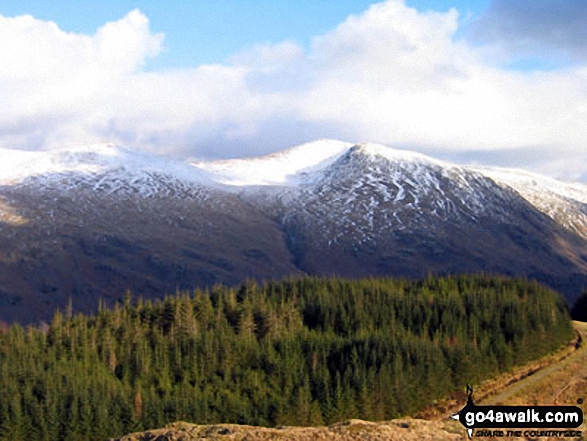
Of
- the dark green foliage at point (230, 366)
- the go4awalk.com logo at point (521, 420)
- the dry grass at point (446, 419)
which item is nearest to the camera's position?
the dry grass at point (446, 419)

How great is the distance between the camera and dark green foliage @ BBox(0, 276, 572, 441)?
136875 millimetres

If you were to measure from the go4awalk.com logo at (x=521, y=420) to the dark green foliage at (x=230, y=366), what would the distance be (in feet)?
212

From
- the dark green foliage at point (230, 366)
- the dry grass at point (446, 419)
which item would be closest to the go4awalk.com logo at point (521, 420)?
the dry grass at point (446, 419)

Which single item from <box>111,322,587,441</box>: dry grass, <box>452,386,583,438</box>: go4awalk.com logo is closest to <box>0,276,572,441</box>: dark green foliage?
<box>111,322,587,441</box>: dry grass

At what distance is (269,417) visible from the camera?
5531 inches

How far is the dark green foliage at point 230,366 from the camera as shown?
13688 cm

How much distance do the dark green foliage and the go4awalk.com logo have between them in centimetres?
6456

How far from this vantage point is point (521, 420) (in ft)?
259

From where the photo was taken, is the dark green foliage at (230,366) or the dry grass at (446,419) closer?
the dry grass at (446,419)

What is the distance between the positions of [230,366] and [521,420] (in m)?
93.2

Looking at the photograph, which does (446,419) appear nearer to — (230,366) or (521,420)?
(521,420)

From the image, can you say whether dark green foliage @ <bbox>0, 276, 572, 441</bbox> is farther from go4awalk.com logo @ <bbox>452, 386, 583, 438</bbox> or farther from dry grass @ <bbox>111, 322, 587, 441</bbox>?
go4awalk.com logo @ <bbox>452, 386, 583, 438</bbox>

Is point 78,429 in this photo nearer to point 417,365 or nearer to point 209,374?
point 209,374

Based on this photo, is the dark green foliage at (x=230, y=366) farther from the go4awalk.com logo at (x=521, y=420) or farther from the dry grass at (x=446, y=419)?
the go4awalk.com logo at (x=521, y=420)
